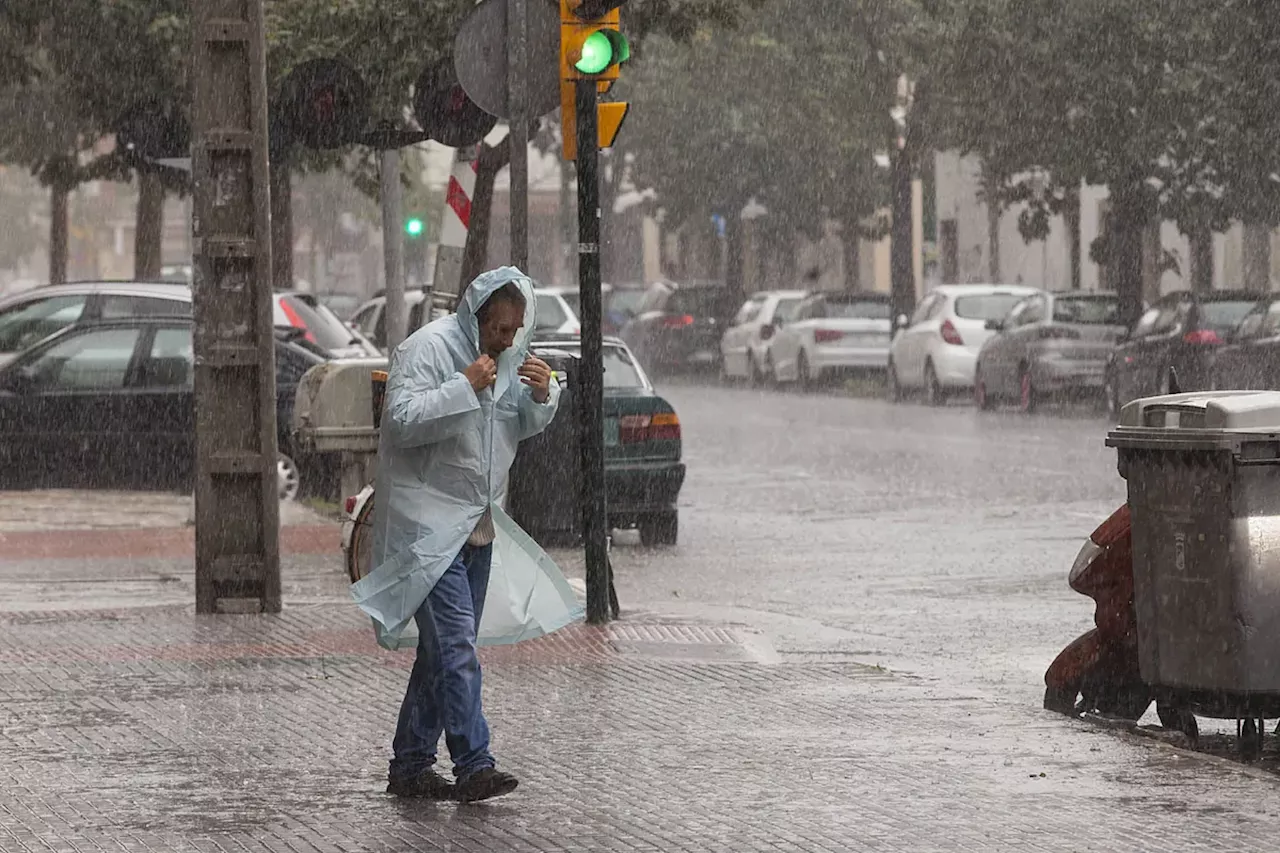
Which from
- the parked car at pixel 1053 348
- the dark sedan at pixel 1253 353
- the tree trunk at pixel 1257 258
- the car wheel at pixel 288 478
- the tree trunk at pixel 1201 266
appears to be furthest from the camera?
the tree trunk at pixel 1257 258

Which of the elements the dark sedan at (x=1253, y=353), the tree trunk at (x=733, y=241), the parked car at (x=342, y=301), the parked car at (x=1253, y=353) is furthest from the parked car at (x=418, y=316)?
the tree trunk at (x=733, y=241)

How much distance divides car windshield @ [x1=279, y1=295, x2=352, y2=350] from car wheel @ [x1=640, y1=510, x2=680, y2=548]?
326cm

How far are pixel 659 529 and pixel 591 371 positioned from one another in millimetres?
5046

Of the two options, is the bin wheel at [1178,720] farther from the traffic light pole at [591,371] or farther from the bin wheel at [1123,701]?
the traffic light pole at [591,371]

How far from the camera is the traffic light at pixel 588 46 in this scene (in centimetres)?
1234

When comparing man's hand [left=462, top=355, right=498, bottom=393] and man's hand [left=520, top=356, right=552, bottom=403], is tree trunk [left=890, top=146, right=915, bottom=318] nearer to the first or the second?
man's hand [left=520, top=356, right=552, bottom=403]

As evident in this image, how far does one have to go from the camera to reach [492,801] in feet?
26.2

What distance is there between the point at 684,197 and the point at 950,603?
4254 cm

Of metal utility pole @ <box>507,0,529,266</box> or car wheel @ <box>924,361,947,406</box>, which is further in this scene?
car wheel @ <box>924,361,947,406</box>

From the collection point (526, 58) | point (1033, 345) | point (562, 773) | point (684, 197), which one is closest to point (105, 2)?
point (1033, 345)

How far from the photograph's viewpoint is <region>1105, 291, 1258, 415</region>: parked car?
2880 centimetres

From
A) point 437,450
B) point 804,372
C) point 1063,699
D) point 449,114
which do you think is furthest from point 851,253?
point 437,450

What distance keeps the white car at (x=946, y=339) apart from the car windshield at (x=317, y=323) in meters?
15.7

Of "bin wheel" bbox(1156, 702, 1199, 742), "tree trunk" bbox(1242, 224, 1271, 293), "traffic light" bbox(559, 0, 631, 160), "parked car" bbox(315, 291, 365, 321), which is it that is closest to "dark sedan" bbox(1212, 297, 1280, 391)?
"tree trunk" bbox(1242, 224, 1271, 293)
